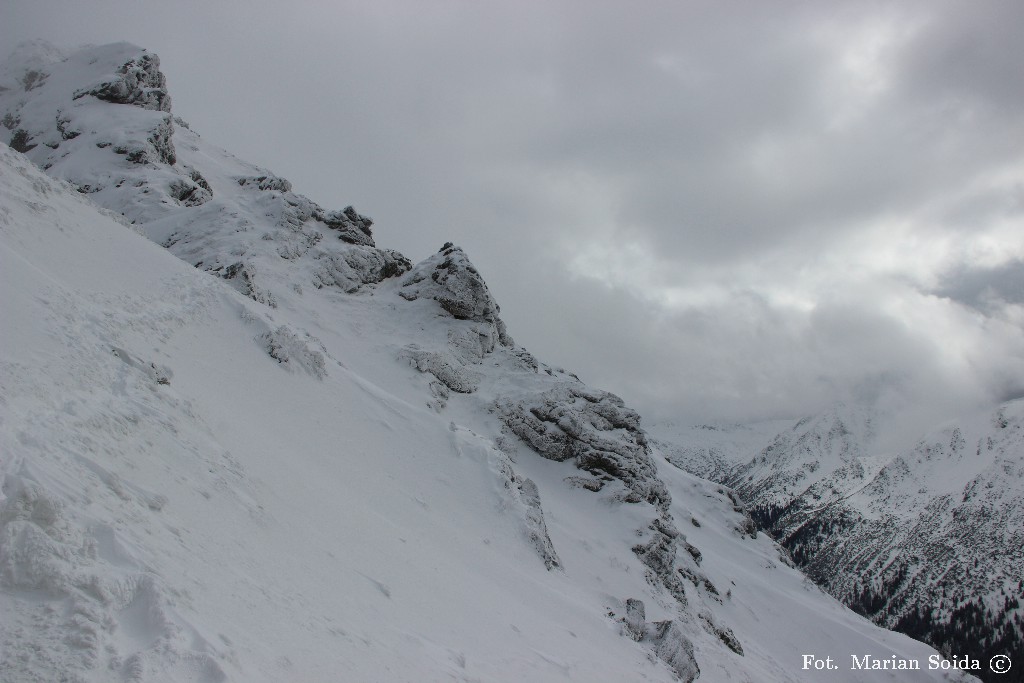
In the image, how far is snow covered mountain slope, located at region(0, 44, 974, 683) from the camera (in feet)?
23.4

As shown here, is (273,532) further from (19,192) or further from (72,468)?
(19,192)

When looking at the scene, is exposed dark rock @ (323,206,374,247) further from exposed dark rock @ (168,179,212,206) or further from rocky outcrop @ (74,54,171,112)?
rocky outcrop @ (74,54,171,112)

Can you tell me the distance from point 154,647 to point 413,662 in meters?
4.50

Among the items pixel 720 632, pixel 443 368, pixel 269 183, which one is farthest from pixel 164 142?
pixel 720 632

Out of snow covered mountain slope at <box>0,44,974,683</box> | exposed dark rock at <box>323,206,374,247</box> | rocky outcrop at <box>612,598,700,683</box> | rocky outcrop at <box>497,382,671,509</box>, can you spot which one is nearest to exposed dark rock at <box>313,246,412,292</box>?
snow covered mountain slope at <box>0,44,974,683</box>

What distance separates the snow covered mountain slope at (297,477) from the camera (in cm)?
714

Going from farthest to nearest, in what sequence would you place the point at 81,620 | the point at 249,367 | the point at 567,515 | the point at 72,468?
Answer: the point at 567,515 → the point at 249,367 → the point at 72,468 → the point at 81,620

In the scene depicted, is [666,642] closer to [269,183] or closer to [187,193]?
[187,193]

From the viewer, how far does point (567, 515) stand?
99.9 feet

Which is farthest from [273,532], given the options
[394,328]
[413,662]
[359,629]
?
[394,328]

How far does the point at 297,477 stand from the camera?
1433 cm

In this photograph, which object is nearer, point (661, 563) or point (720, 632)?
point (661, 563)

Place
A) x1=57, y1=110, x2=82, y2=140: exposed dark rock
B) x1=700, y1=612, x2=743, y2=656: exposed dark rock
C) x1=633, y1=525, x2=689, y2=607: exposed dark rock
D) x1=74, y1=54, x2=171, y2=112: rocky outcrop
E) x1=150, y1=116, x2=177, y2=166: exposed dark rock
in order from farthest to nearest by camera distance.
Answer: x1=74, y1=54, x2=171, y2=112: rocky outcrop, x1=57, y1=110, x2=82, y2=140: exposed dark rock, x1=150, y1=116, x2=177, y2=166: exposed dark rock, x1=700, y1=612, x2=743, y2=656: exposed dark rock, x1=633, y1=525, x2=689, y2=607: exposed dark rock

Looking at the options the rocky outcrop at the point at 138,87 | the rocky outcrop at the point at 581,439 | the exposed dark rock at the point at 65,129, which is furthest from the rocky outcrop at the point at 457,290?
the rocky outcrop at the point at 138,87
